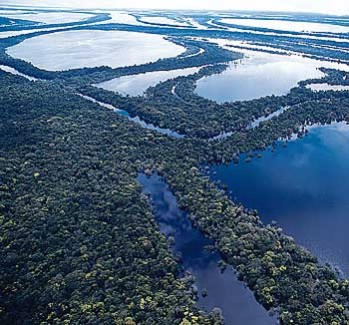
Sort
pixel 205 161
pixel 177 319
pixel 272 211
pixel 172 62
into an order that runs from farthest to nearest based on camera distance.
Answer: pixel 172 62
pixel 205 161
pixel 272 211
pixel 177 319

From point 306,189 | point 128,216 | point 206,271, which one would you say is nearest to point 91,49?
point 306,189

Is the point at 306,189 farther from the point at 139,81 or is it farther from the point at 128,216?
the point at 139,81

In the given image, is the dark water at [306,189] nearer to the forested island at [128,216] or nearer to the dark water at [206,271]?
the forested island at [128,216]

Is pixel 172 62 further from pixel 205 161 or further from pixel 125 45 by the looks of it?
pixel 205 161

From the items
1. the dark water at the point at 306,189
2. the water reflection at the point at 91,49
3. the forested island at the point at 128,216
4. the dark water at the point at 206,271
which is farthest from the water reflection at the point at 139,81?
the dark water at the point at 206,271

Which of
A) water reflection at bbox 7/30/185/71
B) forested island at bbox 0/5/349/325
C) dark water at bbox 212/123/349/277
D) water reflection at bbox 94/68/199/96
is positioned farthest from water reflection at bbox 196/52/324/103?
water reflection at bbox 7/30/185/71

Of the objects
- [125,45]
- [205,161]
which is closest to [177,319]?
[205,161]
